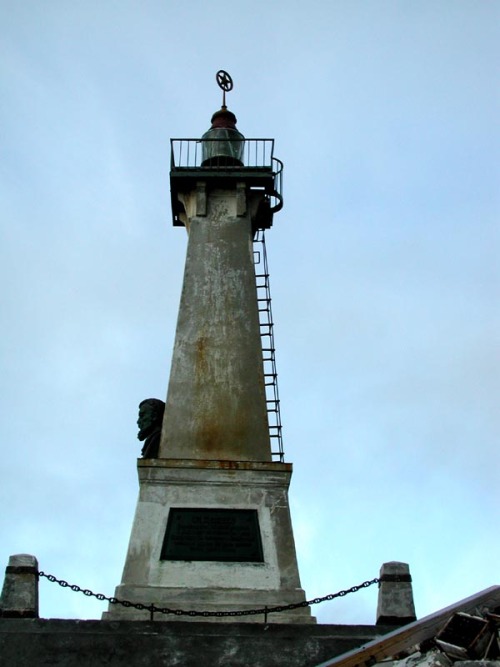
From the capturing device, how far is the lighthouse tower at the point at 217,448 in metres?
12.5

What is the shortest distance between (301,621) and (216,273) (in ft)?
20.9

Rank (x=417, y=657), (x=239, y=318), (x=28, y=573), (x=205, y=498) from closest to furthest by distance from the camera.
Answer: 1. (x=417, y=657)
2. (x=28, y=573)
3. (x=205, y=498)
4. (x=239, y=318)

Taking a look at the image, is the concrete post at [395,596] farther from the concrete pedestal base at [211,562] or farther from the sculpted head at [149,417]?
the sculpted head at [149,417]

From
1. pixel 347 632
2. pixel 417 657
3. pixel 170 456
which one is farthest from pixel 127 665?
pixel 170 456

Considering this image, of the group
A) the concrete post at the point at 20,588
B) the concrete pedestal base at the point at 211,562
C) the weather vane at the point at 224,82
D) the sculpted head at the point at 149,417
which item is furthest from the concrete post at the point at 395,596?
the weather vane at the point at 224,82

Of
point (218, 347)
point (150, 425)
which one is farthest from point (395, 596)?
point (218, 347)

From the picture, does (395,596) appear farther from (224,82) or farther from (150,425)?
(224,82)

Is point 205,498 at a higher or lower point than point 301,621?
higher

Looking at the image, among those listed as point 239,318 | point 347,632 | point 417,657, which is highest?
point 239,318

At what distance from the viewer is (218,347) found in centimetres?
1519

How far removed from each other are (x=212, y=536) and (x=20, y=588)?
295 centimetres

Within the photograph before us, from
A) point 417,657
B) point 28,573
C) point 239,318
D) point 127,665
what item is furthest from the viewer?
point 239,318

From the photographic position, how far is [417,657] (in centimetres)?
863

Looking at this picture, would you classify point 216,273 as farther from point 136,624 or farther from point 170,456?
point 136,624
